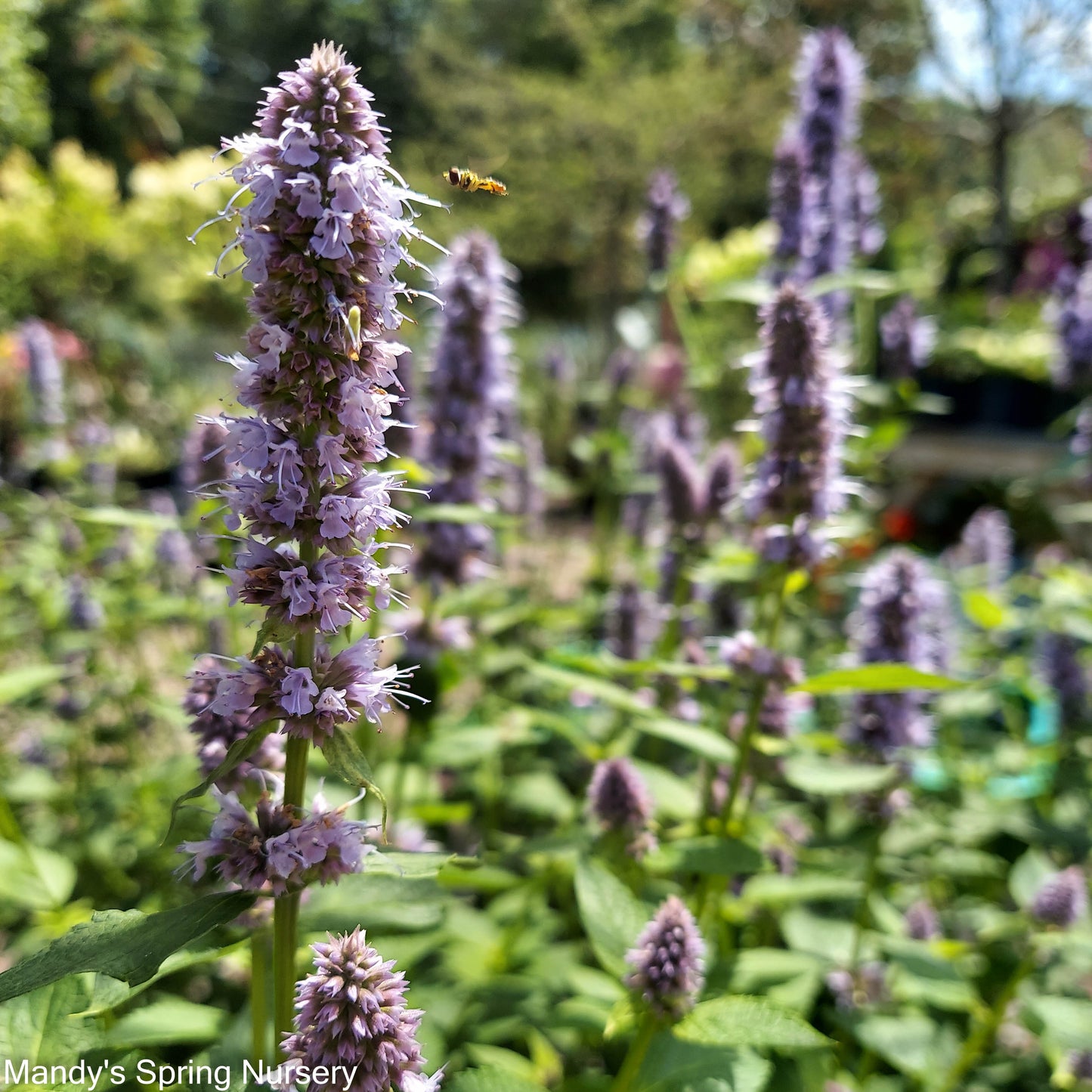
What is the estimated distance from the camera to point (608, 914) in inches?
70.4

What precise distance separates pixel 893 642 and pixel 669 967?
55.4 inches

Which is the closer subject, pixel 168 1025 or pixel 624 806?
pixel 168 1025

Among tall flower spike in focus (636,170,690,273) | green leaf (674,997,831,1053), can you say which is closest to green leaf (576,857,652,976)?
green leaf (674,997,831,1053)

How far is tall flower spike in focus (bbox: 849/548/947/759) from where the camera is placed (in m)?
2.64

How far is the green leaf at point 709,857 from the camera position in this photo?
76.1 inches

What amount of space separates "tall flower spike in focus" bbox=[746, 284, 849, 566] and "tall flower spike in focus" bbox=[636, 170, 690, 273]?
7.57ft

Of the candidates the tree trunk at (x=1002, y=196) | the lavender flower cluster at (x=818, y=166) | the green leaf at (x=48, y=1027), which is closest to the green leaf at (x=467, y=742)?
the green leaf at (x=48, y=1027)

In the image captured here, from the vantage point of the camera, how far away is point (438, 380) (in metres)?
3.17

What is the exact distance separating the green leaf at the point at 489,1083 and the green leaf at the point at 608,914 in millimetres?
269

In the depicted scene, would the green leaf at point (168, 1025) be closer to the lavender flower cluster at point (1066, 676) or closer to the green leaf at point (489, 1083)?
the green leaf at point (489, 1083)

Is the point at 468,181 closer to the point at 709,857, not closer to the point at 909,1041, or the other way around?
the point at 709,857

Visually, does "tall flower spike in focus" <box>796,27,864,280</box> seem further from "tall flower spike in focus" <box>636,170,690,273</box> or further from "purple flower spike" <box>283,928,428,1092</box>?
"purple flower spike" <box>283,928,428,1092</box>

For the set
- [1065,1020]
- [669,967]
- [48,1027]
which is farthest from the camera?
[1065,1020]

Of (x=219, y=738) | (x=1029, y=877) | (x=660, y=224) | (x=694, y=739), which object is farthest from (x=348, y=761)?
(x=660, y=224)
